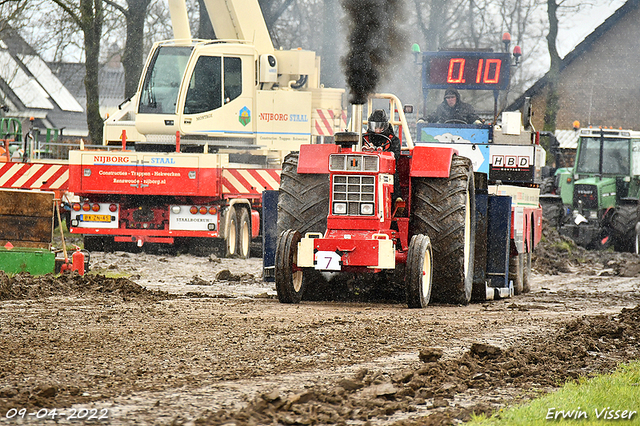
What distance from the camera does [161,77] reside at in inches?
707

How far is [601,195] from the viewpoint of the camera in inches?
872

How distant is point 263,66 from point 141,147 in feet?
9.54

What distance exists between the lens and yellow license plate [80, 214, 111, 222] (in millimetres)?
16312

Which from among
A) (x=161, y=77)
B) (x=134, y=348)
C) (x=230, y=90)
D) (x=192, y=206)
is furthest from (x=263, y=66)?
(x=134, y=348)

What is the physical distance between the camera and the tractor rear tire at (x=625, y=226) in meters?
21.7

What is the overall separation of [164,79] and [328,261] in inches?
378

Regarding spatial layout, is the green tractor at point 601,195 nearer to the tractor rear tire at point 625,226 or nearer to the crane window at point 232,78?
the tractor rear tire at point 625,226

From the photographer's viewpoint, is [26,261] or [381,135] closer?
[381,135]

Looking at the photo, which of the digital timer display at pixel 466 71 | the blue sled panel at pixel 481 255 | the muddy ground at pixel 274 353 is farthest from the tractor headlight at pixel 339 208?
the digital timer display at pixel 466 71

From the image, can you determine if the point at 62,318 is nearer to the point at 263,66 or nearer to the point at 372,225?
the point at 372,225

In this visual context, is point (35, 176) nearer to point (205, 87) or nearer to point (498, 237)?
point (205, 87)

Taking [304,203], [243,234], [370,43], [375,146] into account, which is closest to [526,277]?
[375,146]

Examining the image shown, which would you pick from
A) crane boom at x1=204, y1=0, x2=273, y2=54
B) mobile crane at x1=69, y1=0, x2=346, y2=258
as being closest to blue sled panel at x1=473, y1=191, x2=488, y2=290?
mobile crane at x1=69, y1=0, x2=346, y2=258

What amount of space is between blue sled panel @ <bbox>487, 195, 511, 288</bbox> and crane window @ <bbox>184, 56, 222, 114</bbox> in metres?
8.16
